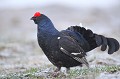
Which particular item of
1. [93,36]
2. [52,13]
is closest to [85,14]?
[52,13]

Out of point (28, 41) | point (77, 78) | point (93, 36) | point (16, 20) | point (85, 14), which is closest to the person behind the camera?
point (77, 78)

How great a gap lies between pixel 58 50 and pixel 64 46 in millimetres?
132

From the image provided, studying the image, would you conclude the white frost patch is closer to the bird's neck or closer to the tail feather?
the tail feather

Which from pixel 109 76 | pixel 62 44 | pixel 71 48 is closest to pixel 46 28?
pixel 62 44

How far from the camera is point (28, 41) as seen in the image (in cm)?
2170

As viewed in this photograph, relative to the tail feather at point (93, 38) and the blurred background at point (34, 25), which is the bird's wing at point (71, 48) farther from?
the blurred background at point (34, 25)

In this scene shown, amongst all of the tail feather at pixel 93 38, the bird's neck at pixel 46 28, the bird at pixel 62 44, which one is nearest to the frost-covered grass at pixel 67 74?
the bird at pixel 62 44

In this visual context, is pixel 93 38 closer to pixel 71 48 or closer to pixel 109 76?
pixel 71 48

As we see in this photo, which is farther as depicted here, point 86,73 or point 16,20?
point 16,20

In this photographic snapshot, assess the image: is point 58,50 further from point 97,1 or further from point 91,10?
point 97,1

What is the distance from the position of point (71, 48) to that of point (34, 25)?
18352 millimetres

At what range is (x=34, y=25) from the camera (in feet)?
97.6

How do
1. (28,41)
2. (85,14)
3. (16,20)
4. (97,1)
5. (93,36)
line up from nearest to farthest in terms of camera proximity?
(93,36), (28,41), (16,20), (85,14), (97,1)

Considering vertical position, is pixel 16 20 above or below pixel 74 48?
above
